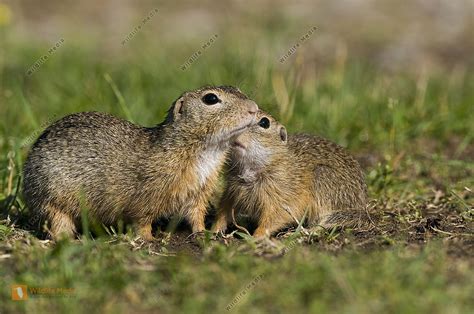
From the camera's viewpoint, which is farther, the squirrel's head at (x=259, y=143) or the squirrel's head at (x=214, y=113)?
the squirrel's head at (x=259, y=143)

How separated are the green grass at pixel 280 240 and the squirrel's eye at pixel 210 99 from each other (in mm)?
1018

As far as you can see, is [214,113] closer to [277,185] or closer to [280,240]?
[277,185]

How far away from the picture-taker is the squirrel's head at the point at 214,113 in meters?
5.69

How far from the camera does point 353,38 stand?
1326cm

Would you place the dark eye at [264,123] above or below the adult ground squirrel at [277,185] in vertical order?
above

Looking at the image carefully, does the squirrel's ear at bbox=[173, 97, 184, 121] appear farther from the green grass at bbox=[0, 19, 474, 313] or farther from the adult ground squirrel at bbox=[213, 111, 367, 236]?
the green grass at bbox=[0, 19, 474, 313]

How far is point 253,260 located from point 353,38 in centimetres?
921

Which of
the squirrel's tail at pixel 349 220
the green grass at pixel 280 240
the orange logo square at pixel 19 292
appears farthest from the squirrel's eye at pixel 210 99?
the orange logo square at pixel 19 292

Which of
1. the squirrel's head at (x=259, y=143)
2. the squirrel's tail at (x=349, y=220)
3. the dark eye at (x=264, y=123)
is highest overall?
the dark eye at (x=264, y=123)

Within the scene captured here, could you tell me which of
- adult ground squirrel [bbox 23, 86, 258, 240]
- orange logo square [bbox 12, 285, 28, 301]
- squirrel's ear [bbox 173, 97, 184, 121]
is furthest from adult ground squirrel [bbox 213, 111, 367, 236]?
orange logo square [bbox 12, 285, 28, 301]

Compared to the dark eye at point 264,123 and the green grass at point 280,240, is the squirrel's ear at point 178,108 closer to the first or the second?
the dark eye at point 264,123

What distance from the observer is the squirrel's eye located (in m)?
5.81

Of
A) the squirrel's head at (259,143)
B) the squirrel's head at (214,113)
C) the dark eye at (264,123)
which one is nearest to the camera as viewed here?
the squirrel's head at (214,113)

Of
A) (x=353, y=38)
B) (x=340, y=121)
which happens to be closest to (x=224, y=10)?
(x=353, y=38)
